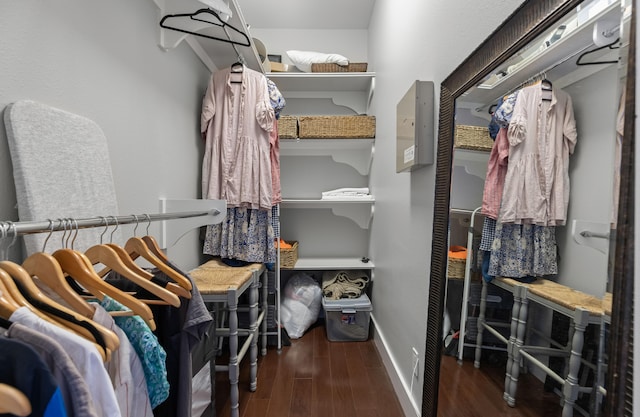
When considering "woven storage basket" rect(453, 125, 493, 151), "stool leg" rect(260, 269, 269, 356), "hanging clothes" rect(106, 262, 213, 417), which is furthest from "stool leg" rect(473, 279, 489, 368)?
"stool leg" rect(260, 269, 269, 356)

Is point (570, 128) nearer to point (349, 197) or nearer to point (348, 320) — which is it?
point (349, 197)

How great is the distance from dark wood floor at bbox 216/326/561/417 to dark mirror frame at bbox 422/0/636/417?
13 centimetres

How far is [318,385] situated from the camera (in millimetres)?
1623

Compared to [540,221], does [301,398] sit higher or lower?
lower

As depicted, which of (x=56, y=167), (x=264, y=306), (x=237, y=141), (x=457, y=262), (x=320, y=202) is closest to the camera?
(x=56, y=167)

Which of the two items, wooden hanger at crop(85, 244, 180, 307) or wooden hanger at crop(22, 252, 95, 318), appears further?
wooden hanger at crop(85, 244, 180, 307)

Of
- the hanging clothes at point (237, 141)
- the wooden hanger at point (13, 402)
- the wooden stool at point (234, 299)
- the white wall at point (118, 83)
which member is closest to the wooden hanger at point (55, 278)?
the wooden hanger at point (13, 402)

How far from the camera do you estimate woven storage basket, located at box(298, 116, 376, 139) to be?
2.19 metres

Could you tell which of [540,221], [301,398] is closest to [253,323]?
[301,398]

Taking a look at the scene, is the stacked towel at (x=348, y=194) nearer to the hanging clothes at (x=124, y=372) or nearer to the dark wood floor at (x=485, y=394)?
the dark wood floor at (x=485, y=394)

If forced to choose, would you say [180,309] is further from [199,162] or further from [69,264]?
[199,162]

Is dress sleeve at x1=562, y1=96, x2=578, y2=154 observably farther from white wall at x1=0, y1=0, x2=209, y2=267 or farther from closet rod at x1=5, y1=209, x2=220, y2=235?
white wall at x1=0, y1=0, x2=209, y2=267

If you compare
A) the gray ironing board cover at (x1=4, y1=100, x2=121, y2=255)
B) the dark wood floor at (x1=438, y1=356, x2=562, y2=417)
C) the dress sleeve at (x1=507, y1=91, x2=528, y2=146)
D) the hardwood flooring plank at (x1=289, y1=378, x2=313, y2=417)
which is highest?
the dress sleeve at (x1=507, y1=91, x2=528, y2=146)

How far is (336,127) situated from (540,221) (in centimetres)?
176
